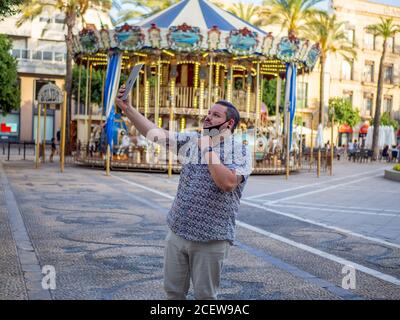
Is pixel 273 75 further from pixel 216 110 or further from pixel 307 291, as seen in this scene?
pixel 216 110

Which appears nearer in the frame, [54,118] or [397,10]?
[54,118]

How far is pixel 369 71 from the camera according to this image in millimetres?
67562

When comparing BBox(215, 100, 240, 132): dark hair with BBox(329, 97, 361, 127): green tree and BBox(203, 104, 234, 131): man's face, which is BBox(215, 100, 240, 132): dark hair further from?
BBox(329, 97, 361, 127): green tree

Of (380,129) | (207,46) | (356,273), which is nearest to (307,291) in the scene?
(356,273)

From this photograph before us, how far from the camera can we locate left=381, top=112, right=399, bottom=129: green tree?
64.2 metres

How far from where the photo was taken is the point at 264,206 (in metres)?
13.9

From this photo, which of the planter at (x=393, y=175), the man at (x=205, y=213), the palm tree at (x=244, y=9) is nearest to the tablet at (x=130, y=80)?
the man at (x=205, y=213)

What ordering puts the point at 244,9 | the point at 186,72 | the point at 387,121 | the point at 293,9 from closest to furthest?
the point at 186,72 < the point at 293,9 < the point at 244,9 < the point at 387,121

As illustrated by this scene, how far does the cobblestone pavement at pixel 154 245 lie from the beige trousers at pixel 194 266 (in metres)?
1.69

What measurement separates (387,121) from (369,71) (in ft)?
19.4

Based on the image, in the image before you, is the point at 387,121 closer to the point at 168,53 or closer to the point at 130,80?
the point at 168,53

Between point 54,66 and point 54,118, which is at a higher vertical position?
point 54,66

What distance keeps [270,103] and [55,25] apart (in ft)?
60.4

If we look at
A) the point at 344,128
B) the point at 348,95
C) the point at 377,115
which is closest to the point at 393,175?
the point at 377,115
